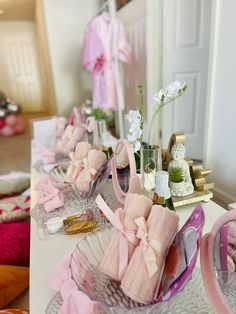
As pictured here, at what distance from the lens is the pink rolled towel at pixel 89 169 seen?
0.81 m

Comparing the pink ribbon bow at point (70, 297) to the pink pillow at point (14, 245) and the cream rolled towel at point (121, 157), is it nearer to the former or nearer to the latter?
the cream rolled towel at point (121, 157)

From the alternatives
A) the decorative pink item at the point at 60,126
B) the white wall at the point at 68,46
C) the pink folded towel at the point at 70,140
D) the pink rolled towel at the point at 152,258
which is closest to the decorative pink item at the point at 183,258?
the pink rolled towel at the point at 152,258

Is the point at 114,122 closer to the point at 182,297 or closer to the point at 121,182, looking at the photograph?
the point at 121,182

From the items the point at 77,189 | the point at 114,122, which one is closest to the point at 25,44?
the point at 114,122

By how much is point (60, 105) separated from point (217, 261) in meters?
2.87

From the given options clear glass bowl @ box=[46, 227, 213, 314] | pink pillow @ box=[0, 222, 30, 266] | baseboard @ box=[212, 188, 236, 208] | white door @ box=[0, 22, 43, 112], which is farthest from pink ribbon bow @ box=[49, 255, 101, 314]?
white door @ box=[0, 22, 43, 112]

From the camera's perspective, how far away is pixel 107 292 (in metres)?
0.48

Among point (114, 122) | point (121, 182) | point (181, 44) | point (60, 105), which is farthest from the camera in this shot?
point (60, 105)

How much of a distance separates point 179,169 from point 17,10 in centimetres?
454

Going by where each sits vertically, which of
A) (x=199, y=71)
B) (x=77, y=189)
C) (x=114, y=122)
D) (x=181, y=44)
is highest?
(x=181, y=44)

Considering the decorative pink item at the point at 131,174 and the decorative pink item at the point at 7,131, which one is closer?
the decorative pink item at the point at 131,174

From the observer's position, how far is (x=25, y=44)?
18.0 ft

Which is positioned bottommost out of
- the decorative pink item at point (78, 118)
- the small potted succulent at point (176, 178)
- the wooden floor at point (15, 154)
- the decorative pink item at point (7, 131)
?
the wooden floor at point (15, 154)

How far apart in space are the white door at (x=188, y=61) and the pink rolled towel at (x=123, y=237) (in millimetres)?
1921
